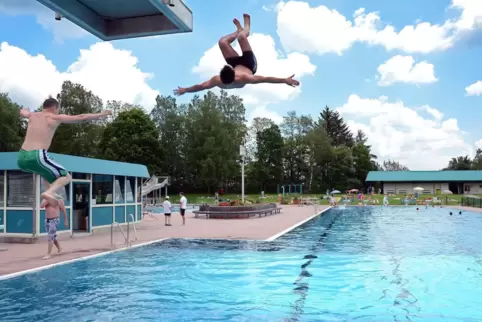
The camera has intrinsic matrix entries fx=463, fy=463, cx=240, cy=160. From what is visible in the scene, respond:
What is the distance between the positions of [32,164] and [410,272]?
29.4 feet

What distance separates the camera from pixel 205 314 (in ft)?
25.2

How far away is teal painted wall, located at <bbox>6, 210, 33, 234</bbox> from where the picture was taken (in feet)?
Answer: 53.4

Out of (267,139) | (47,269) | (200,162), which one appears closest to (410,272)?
(47,269)

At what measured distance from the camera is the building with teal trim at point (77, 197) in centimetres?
1623

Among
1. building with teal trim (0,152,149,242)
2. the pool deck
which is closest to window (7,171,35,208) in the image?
building with teal trim (0,152,149,242)

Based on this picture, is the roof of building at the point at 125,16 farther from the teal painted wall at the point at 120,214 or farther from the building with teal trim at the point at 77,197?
the teal painted wall at the point at 120,214

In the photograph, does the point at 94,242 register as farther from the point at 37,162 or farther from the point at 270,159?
the point at 270,159

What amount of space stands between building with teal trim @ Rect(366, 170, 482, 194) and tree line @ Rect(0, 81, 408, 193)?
6245 mm

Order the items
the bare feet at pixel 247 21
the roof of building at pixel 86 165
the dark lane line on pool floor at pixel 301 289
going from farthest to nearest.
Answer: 1. the roof of building at pixel 86 165
2. the dark lane line on pool floor at pixel 301 289
3. the bare feet at pixel 247 21

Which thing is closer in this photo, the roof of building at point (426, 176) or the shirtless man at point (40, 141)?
the shirtless man at point (40, 141)

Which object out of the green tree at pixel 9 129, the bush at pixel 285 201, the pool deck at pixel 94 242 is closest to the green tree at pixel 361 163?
the bush at pixel 285 201

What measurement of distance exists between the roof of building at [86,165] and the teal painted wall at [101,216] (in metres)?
1.57

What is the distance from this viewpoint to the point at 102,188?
1998cm

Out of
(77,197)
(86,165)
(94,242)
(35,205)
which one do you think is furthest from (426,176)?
(35,205)
